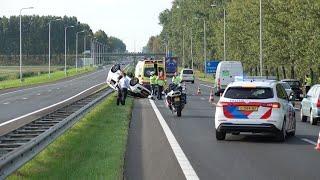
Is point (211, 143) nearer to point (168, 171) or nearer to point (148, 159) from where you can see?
point (148, 159)

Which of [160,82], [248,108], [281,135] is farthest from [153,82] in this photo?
[281,135]

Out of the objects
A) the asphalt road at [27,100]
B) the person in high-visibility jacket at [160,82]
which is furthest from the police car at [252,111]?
the person in high-visibility jacket at [160,82]

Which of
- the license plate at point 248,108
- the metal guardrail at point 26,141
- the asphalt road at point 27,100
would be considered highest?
the license plate at point 248,108

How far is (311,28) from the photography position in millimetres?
45125

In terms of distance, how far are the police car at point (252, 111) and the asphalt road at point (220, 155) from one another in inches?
14.1

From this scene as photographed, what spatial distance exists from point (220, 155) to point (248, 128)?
3.14 m

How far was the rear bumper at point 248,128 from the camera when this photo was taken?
18.0 m

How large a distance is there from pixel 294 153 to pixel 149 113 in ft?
48.1

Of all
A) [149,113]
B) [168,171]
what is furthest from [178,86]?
[168,171]

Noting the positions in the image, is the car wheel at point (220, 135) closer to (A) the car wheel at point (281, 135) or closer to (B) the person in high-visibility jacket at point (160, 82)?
(A) the car wheel at point (281, 135)

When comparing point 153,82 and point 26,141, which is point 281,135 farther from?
point 153,82

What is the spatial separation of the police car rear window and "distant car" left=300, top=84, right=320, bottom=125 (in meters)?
6.40

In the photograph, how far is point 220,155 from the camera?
1515 centimetres

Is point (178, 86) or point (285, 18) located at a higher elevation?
point (285, 18)
